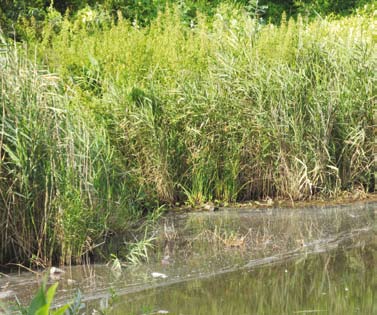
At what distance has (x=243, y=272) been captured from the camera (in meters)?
7.10

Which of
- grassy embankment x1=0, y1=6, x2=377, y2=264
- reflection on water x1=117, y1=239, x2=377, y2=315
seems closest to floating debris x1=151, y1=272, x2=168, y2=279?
reflection on water x1=117, y1=239, x2=377, y2=315

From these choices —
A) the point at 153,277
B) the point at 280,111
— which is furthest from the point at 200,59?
the point at 153,277

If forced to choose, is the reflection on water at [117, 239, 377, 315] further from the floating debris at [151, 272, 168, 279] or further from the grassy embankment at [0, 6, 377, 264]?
the grassy embankment at [0, 6, 377, 264]

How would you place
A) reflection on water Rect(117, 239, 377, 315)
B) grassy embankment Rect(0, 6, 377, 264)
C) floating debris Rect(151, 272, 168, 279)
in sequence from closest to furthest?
reflection on water Rect(117, 239, 377, 315)
floating debris Rect(151, 272, 168, 279)
grassy embankment Rect(0, 6, 377, 264)

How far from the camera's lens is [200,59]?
32.7ft

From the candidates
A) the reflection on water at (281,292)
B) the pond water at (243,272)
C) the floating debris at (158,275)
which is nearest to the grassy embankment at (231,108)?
the pond water at (243,272)

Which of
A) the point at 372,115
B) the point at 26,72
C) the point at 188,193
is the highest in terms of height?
the point at 26,72

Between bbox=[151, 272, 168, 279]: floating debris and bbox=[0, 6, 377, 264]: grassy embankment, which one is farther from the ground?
bbox=[0, 6, 377, 264]: grassy embankment

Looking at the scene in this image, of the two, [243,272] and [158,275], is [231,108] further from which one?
[158,275]

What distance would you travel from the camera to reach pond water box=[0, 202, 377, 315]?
20.8ft

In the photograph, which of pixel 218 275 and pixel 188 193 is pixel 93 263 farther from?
pixel 188 193

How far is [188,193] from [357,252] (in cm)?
234

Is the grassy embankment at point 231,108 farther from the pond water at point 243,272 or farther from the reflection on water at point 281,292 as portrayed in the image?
the reflection on water at point 281,292

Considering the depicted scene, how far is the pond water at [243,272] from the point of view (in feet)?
20.8
